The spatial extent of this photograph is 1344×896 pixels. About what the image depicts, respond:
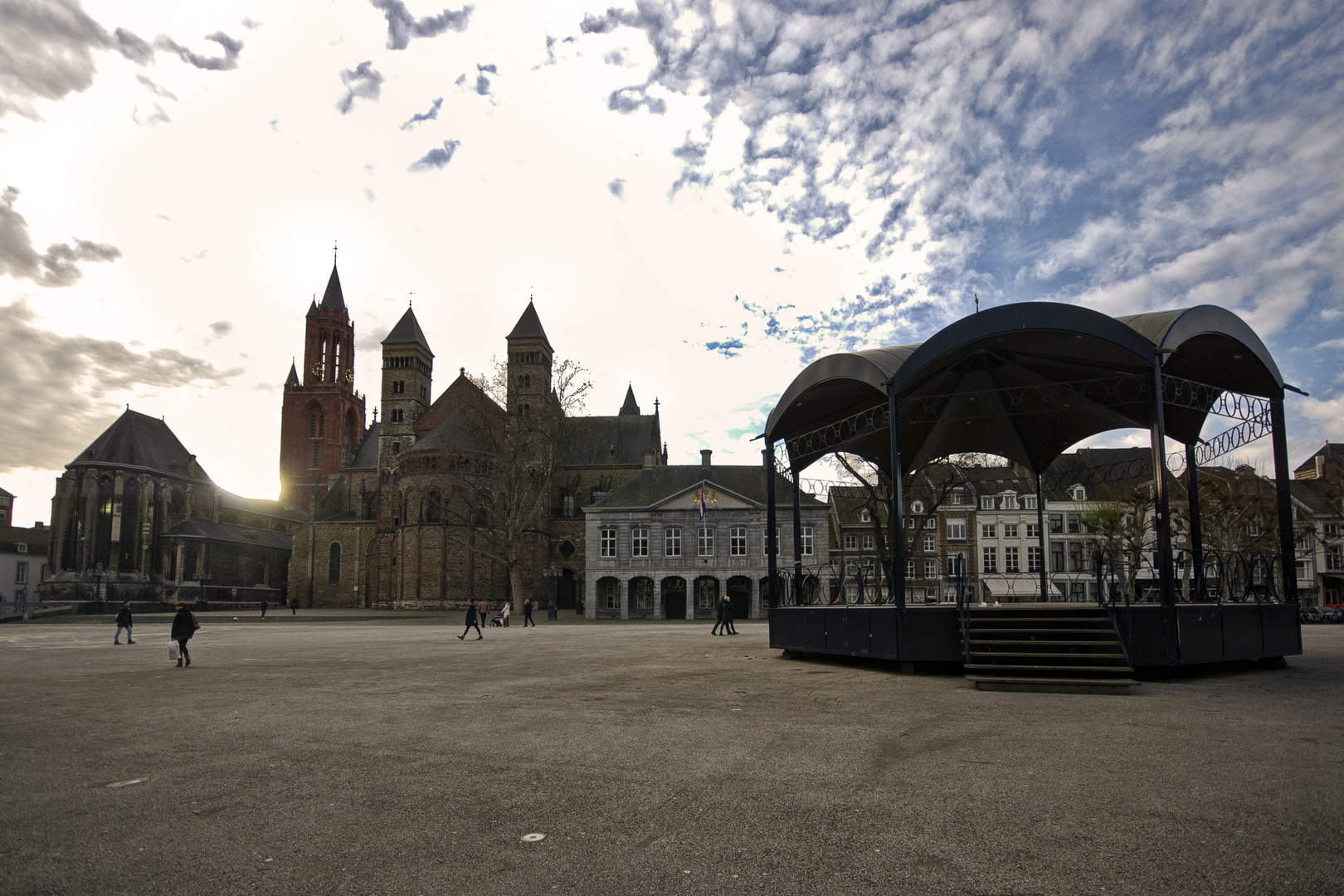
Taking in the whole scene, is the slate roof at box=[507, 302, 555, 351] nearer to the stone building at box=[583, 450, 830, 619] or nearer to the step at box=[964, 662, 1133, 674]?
the stone building at box=[583, 450, 830, 619]

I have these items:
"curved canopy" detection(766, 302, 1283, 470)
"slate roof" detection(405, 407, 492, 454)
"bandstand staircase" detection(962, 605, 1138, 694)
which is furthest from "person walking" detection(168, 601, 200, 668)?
"slate roof" detection(405, 407, 492, 454)

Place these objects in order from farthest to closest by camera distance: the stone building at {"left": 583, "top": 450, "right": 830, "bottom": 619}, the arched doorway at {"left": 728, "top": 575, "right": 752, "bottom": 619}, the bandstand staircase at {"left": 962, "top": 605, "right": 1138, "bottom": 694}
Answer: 1. the arched doorway at {"left": 728, "top": 575, "right": 752, "bottom": 619}
2. the stone building at {"left": 583, "top": 450, "right": 830, "bottom": 619}
3. the bandstand staircase at {"left": 962, "top": 605, "right": 1138, "bottom": 694}

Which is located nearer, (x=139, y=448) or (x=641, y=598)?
(x=641, y=598)

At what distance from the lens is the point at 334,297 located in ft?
330

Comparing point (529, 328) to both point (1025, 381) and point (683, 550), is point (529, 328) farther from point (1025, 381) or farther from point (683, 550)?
point (1025, 381)

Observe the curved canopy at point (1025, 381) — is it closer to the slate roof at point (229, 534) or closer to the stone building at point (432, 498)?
the stone building at point (432, 498)

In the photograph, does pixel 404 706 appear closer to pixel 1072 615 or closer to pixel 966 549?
pixel 1072 615

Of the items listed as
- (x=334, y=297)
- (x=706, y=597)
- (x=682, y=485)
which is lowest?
(x=706, y=597)

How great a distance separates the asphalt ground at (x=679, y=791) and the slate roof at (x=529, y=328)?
60255 millimetres

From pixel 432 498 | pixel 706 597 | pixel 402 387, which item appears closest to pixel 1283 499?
pixel 706 597

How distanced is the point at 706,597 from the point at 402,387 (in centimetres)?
3594

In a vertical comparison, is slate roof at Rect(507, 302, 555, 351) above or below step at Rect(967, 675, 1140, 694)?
above

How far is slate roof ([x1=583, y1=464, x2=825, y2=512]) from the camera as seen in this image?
172 ft

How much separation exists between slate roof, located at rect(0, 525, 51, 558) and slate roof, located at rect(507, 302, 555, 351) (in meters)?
54.8
